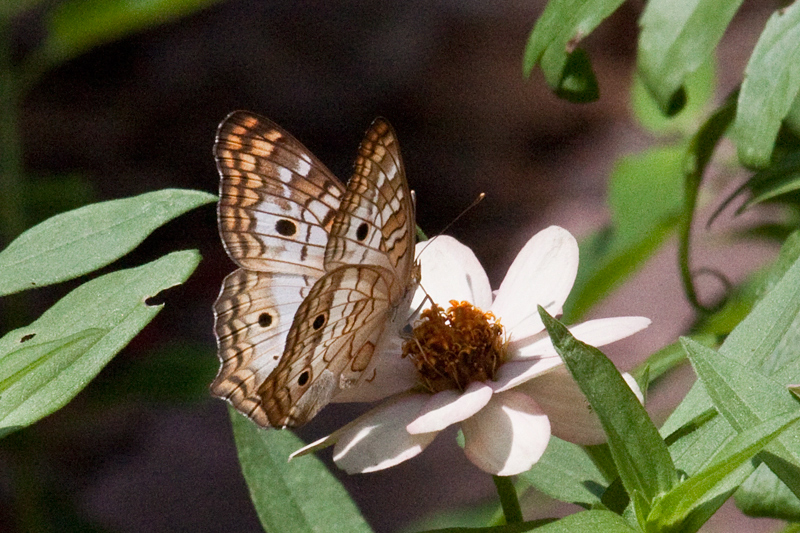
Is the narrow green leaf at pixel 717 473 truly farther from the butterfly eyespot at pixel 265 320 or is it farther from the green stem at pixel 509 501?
the butterfly eyespot at pixel 265 320

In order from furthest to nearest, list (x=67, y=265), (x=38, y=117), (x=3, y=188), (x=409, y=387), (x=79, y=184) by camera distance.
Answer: (x=38, y=117), (x=79, y=184), (x=3, y=188), (x=409, y=387), (x=67, y=265)

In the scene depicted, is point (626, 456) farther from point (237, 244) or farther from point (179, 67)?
point (179, 67)

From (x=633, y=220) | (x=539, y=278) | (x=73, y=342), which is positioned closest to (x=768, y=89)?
(x=539, y=278)

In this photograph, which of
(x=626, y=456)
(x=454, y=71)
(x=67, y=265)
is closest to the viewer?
(x=626, y=456)

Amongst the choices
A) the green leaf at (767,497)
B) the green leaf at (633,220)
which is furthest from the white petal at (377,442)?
the green leaf at (633,220)

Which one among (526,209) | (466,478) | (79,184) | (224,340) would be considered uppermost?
(224,340)

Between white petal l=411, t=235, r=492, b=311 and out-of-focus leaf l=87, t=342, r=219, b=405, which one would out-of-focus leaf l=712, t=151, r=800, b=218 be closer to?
white petal l=411, t=235, r=492, b=311

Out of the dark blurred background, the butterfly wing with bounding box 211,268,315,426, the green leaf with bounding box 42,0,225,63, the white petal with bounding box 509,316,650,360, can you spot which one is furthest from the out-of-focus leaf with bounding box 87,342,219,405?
the white petal with bounding box 509,316,650,360

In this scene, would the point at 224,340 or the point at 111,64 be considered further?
the point at 111,64

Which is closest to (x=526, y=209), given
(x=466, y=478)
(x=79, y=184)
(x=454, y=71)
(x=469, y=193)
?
(x=469, y=193)
